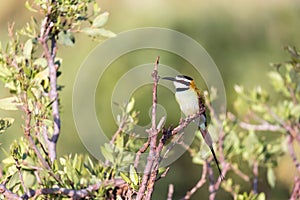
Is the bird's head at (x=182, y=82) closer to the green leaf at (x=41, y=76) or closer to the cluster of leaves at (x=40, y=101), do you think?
the cluster of leaves at (x=40, y=101)

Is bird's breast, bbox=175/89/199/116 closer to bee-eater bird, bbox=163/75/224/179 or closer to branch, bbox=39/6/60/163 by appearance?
bee-eater bird, bbox=163/75/224/179

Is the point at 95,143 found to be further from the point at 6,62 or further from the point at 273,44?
the point at 273,44

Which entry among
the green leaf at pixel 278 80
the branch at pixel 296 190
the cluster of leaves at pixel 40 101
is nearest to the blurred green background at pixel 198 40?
the green leaf at pixel 278 80

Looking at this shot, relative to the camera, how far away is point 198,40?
4926 millimetres

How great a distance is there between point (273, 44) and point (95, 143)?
348 cm

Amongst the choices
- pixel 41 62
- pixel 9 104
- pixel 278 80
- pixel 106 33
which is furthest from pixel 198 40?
pixel 9 104

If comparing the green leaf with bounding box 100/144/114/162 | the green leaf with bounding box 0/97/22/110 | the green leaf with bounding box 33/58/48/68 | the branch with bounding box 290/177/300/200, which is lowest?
the branch with bounding box 290/177/300/200

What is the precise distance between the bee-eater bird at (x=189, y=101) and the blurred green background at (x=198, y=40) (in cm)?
149

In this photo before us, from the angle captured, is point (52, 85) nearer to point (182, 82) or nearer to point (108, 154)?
point (108, 154)

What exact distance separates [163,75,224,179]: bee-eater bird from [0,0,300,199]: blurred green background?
1487mm

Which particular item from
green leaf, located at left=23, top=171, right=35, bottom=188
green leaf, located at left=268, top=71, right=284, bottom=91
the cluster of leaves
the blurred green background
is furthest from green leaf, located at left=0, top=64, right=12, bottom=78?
the blurred green background

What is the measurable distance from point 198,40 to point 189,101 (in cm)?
326

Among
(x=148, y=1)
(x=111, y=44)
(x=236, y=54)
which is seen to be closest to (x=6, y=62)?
(x=111, y=44)

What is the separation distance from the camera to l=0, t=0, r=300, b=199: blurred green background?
11.6 feet
